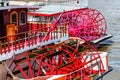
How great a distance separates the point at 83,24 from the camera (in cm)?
2677

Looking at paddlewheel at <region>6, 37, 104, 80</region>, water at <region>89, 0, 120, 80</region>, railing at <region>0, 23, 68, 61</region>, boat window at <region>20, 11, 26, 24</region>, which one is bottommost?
water at <region>89, 0, 120, 80</region>

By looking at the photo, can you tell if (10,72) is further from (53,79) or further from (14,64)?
(53,79)

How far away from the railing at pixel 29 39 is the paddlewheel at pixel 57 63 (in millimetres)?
252

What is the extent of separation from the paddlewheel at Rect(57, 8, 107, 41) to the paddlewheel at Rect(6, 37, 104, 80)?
1032cm

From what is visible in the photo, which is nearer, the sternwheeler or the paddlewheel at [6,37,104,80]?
the sternwheeler

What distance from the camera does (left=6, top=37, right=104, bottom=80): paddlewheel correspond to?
40.6 feet

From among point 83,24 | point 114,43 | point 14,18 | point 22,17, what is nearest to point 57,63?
point 22,17

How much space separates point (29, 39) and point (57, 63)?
235cm

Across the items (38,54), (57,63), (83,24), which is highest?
(38,54)

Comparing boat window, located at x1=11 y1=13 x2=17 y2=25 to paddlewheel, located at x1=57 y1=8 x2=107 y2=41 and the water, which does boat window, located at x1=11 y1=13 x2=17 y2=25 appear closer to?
the water

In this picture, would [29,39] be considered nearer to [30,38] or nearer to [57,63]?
[30,38]

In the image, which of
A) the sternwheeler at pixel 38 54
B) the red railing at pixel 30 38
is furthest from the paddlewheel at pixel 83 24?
the red railing at pixel 30 38

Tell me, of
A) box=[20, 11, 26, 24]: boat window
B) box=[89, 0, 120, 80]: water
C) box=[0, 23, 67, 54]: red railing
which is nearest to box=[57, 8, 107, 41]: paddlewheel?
box=[89, 0, 120, 80]: water

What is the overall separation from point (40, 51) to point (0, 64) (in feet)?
5.37
